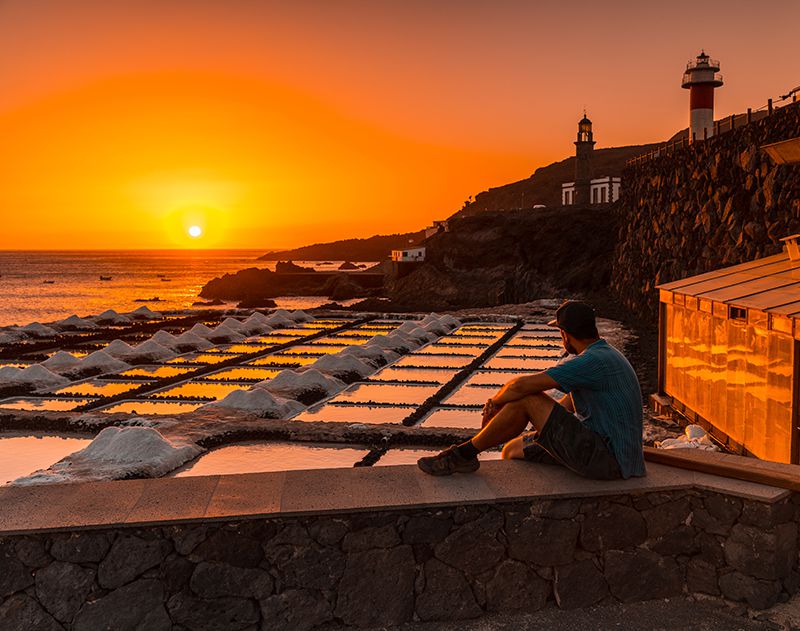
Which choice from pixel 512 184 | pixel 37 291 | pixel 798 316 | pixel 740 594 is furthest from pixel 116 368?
pixel 512 184

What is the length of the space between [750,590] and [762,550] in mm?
240

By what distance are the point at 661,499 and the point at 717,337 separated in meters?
6.35

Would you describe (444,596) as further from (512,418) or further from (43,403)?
(43,403)

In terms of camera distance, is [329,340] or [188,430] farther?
[329,340]

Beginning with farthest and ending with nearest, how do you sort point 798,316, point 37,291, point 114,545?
point 37,291
point 798,316
point 114,545

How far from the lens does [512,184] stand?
173500 mm

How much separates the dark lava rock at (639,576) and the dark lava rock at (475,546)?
2.17 feet

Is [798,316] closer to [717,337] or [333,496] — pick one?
[717,337]

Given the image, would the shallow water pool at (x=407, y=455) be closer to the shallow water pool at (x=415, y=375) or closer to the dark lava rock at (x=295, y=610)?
the dark lava rock at (x=295, y=610)

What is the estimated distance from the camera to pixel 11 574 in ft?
12.1

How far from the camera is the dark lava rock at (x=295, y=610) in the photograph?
3.93 m

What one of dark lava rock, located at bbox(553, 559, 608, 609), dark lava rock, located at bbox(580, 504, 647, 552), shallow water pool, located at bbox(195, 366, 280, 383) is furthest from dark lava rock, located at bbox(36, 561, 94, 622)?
shallow water pool, located at bbox(195, 366, 280, 383)

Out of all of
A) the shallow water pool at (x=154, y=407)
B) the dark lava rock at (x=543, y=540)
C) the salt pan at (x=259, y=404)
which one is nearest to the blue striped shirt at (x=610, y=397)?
the dark lava rock at (x=543, y=540)

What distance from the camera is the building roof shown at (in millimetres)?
8258
